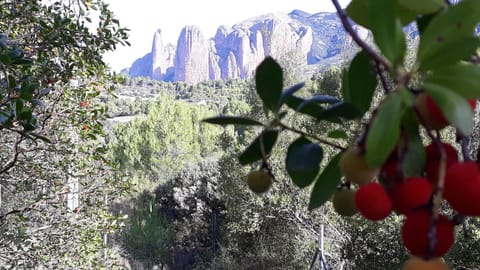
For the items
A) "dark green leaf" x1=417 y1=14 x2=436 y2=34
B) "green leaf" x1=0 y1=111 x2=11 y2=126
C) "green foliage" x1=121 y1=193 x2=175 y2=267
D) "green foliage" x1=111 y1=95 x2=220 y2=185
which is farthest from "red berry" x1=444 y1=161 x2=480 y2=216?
"green foliage" x1=111 y1=95 x2=220 y2=185

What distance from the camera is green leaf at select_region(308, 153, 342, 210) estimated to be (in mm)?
347

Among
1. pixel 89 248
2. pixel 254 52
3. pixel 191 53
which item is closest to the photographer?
pixel 89 248

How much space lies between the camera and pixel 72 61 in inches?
69.5

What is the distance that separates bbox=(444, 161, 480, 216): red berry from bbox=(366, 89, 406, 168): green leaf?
35mm

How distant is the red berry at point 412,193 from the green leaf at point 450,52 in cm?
5

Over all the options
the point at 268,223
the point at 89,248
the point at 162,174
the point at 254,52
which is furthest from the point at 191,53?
the point at 89,248

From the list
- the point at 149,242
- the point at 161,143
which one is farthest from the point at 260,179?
the point at 161,143

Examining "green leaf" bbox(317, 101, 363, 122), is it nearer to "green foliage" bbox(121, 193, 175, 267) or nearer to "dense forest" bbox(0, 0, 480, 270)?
"dense forest" bbox(0, 0, 480, 270)

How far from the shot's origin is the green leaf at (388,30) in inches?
8.7

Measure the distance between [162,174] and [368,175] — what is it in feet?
38.1

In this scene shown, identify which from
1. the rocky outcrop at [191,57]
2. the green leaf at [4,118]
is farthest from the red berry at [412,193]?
the rocky outcrop at [191,57]

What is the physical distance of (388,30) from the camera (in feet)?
0.73

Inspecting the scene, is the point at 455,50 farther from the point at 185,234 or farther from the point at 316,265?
the point at 185,234

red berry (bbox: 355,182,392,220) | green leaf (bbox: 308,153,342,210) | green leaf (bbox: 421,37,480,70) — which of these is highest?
green leaf (bbox: 421,37,480,70)
